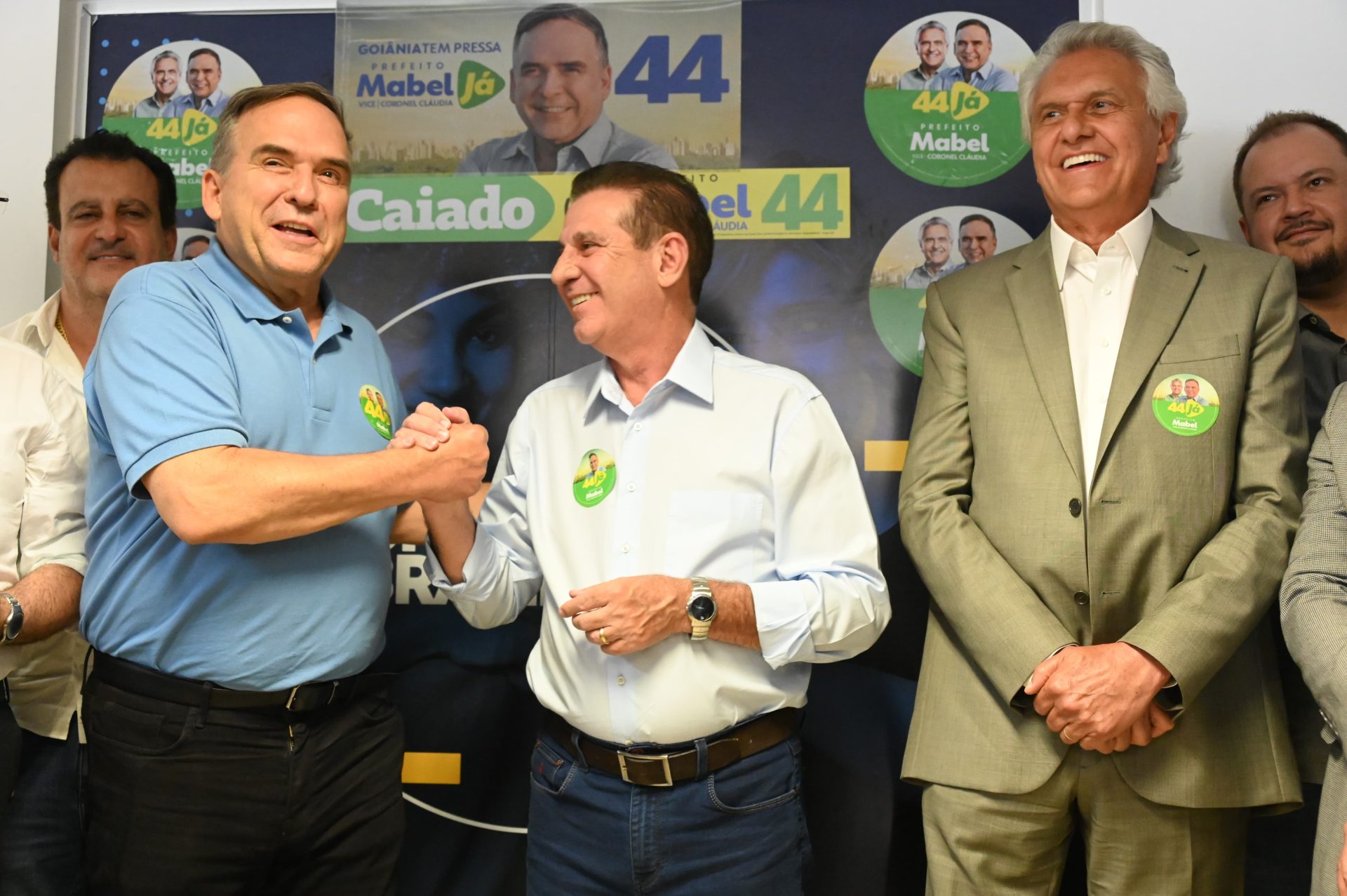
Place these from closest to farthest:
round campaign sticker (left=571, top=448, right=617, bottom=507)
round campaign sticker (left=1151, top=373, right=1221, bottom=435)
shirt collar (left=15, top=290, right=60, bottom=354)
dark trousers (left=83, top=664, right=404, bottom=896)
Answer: dark trousers (left=83, top=664, right=404, bottom=896), round campaign sticker (left=1151, top=373, right=1221, bottom=435), round campaign sticker (left=571, top=448, right=617, bottom=507), shirt collar (left=15, top=290, right=60, bottom=354)

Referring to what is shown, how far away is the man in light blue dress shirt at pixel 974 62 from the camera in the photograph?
3.03 metres

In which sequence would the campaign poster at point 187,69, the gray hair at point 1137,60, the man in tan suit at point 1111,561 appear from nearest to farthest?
the man in tan suit at point 1111,561
the gray hair at point 1137,60
the campaign poster at point 187,69

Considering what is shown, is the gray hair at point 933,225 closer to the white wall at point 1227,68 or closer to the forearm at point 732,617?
the white wall at point 1227,68

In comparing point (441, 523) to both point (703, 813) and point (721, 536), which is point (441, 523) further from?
point (703, 813)

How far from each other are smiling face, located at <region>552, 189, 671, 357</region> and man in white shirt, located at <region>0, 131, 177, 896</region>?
111 centimetres

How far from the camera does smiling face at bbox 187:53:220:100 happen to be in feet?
10.7

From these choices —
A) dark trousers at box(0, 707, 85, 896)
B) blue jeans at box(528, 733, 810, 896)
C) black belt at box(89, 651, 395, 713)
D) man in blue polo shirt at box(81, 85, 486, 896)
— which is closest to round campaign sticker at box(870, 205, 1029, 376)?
blue jeans at box(528, 733, 810, 896)

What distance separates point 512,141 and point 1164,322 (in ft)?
6.00

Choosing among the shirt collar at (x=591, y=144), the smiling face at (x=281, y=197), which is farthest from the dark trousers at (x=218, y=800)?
the shirt collar at (x=591, y=144)

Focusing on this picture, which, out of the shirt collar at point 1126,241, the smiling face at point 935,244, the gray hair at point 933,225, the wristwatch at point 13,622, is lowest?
the wristwatch at point 13,622

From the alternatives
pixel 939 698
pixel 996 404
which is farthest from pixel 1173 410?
pixel 939 698

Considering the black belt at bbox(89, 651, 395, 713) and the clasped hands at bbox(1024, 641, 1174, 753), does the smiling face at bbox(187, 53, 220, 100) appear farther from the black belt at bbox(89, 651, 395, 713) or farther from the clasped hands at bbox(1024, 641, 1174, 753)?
the clasped hands at bbox(1024, 641, 1174, 753)

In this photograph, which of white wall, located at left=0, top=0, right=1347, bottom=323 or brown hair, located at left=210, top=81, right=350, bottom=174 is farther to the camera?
white wall, located at left=0, top=0, right=1347, bottom=323

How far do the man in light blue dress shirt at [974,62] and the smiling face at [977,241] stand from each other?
379mm
